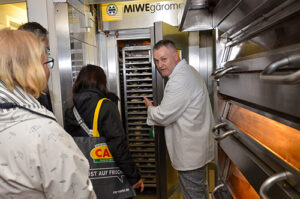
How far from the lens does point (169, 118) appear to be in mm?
2514

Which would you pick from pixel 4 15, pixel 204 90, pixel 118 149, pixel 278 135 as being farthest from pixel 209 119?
pixel 4 15

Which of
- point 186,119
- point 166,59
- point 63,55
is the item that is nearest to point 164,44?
point 166,59

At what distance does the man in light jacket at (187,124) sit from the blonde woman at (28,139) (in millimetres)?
1486

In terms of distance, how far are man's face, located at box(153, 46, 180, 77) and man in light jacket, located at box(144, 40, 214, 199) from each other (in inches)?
4.7

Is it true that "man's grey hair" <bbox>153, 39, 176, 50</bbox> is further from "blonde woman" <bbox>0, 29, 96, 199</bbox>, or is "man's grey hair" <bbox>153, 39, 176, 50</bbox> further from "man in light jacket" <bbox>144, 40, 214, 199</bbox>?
"blonde woman" <bbox>0, 29, 96, 199</bbox>

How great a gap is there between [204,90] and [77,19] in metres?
1.69

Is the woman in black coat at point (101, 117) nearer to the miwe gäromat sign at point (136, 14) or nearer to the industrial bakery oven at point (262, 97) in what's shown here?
the industrial bakery oven at point (262, 97)

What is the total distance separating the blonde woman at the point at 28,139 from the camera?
1015mm

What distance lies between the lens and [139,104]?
12.8ft

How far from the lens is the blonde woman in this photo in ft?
3.33

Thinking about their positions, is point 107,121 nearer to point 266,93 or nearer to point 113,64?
point 266,93

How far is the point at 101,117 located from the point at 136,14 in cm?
208

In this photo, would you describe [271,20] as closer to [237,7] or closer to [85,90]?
[237,7]

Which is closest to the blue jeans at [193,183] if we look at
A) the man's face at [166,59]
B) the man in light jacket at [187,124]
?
the man in light jacket at [187,124]
